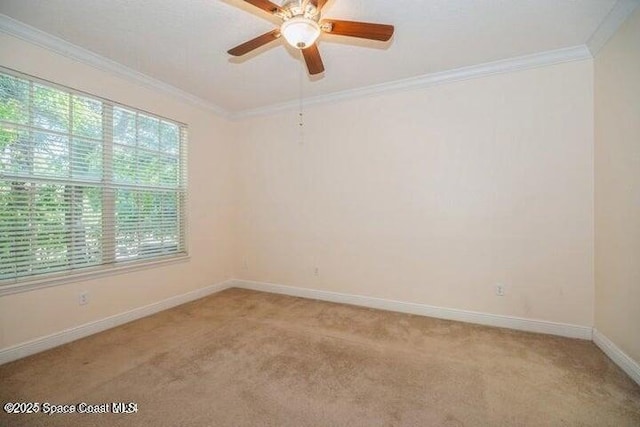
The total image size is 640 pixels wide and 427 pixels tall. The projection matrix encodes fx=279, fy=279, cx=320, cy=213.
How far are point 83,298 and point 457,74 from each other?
442 centimetres

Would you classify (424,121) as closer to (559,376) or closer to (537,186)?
(537,186)

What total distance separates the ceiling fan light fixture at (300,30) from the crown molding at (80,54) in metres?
2.16

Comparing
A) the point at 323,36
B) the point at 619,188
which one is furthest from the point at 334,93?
the point at 619,188

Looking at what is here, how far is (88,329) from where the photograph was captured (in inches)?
106

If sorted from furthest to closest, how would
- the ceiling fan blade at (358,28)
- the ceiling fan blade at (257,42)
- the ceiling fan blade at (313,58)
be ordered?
1. the ceiling fan blade at (313,58)
2. the ceiling fan blade at (257,42)
3. the ceiling fan blade at (358,28)

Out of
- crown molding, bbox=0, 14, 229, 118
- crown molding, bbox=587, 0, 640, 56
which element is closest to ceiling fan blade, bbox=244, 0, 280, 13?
crown molding, bbox=0, 14, 229, 118

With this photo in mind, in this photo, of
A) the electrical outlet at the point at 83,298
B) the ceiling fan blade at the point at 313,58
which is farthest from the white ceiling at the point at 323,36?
the electrical outlet at the point at 83,298

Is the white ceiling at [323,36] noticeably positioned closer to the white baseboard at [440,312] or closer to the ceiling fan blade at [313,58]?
the ceiling fan blade at [313,58]

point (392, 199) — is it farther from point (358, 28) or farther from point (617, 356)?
point (617, 356)

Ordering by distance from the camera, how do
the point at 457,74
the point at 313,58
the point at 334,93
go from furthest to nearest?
the point at 334,93 < the point at 457,74 < the point at 313,58

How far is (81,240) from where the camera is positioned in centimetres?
Answer: 268

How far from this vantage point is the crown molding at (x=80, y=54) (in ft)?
7.36

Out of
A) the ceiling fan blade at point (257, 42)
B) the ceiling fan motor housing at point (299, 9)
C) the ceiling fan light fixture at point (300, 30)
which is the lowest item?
the ceiling fan light fixture at point (300, 30)

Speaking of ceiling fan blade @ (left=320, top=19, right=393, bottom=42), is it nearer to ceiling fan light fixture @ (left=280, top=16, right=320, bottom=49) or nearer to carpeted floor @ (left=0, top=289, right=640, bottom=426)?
ceiling fan light fixture @ (left=280, top=16, right=320, bottom=49)
